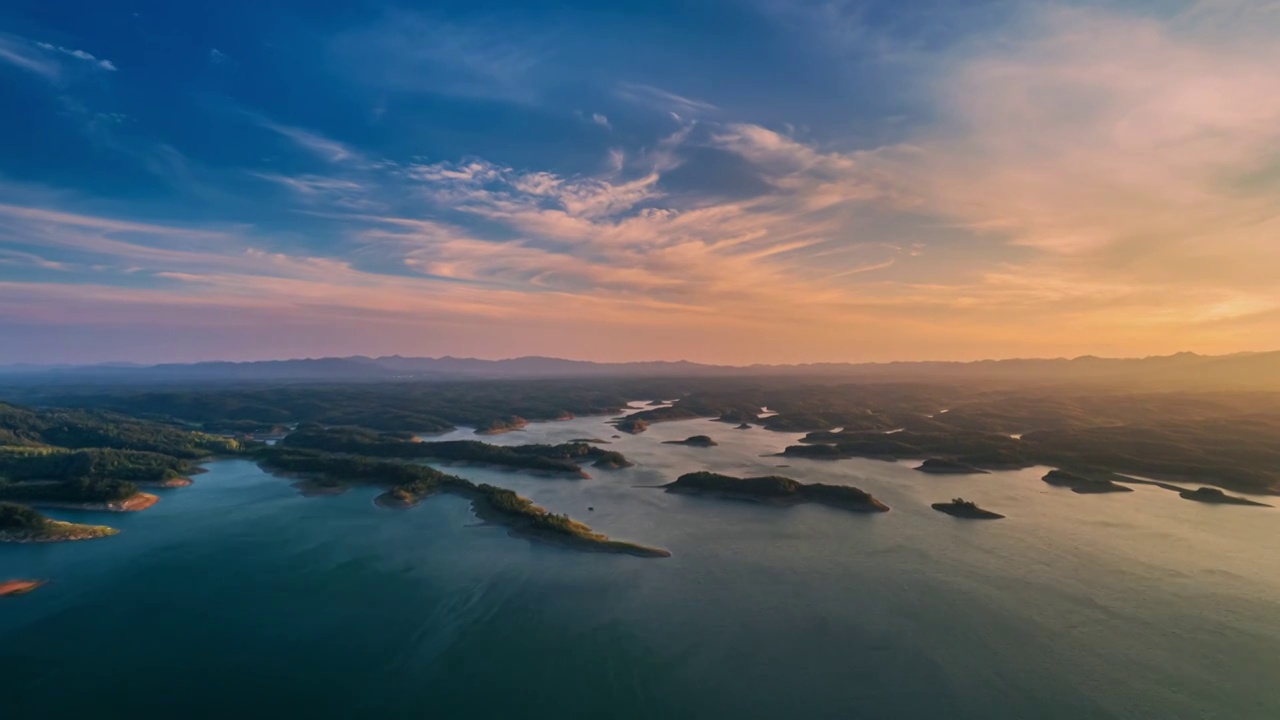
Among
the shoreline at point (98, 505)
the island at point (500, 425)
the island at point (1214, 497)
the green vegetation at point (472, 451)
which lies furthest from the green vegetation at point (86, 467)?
the island at point (1214, 497)

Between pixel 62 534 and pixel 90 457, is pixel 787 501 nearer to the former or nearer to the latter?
pixel 62 534

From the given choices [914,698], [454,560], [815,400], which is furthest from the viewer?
[815,400]

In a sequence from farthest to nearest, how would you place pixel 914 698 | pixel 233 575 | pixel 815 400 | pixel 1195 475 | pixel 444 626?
pixel 815 400 < pixel 1195 475 < pixel 233 575 < pixel 444 626 < pixel 914 698

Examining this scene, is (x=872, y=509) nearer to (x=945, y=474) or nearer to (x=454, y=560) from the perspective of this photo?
(x=945, y=474)

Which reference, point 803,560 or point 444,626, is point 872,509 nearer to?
point 803,560

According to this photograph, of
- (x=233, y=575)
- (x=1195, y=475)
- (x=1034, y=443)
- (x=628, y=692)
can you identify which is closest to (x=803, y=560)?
(x=628, y=692)

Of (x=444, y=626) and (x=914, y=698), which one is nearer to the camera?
(x=914, y=698)
